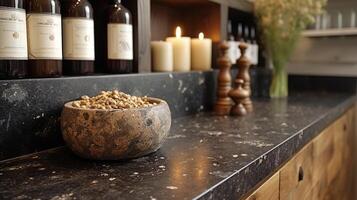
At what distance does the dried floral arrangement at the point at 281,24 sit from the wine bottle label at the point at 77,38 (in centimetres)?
101

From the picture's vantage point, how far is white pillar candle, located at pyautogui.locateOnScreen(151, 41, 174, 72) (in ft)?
3.63

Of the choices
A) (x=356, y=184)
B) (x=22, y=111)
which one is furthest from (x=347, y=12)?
(x=22, y=111)

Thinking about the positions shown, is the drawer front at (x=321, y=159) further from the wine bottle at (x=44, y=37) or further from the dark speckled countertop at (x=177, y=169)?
the wine bottle at (x=44, y=37)

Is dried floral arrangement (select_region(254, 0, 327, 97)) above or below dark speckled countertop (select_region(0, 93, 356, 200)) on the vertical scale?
above

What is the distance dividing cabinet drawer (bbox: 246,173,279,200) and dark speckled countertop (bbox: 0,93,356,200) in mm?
20

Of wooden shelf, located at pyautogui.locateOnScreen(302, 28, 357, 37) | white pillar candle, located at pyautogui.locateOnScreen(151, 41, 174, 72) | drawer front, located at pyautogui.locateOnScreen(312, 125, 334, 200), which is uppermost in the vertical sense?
wooden shelf, located at pyautogui.locateOnScreen(302, 28, 357, 37)

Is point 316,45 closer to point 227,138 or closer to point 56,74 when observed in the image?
point 227,138

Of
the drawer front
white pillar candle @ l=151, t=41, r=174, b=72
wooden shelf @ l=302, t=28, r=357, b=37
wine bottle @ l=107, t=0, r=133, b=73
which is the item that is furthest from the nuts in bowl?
wooden shelf @ l=302, t=28, r=357, b=37

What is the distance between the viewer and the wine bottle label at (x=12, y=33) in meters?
0.64

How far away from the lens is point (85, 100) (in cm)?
69

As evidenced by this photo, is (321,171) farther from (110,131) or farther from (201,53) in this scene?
(110,131)

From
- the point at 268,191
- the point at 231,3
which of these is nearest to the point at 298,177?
the point at 268,191

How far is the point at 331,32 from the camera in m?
1.84

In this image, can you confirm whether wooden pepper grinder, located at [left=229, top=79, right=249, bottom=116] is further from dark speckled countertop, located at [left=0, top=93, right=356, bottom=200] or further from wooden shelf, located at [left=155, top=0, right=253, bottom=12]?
wooden shelf, located at [left=155, top=0, right=253, bottom=12]
